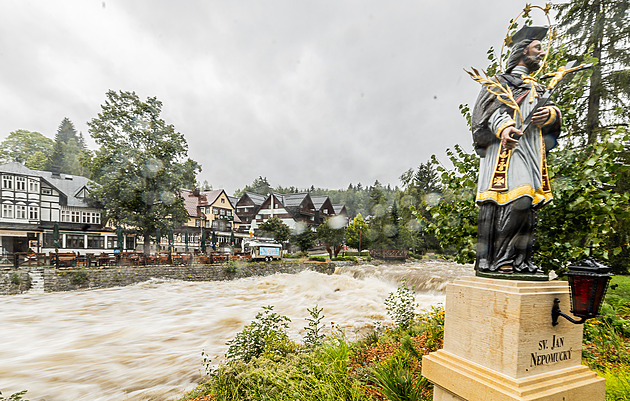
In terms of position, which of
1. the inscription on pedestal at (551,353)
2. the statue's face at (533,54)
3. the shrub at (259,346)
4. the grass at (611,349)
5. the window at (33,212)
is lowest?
the window at (33,212)

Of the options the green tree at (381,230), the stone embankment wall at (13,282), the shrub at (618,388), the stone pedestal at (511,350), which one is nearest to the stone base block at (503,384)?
the stone pedestal at (511,350)

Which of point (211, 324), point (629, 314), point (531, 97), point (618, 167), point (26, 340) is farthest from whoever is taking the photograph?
point (211, 324)

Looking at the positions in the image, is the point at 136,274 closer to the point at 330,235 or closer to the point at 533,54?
the point at 330,235

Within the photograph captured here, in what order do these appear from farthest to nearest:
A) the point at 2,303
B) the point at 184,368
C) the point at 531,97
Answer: the point at 2,303 → the point at 184,368 → the point at 531,97

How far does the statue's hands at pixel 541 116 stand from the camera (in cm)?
338

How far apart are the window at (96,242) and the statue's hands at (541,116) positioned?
42957 mm

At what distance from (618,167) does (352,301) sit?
13082 mm

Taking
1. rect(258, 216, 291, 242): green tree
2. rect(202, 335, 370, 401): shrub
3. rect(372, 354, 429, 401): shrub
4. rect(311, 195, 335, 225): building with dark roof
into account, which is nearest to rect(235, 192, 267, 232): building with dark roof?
rect(311, 195, 335, 225): building with dark roof

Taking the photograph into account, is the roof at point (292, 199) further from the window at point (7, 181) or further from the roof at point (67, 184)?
the window at point (7, 181)

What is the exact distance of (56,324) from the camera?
12.1 m

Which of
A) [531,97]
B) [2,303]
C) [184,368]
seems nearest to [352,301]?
[184,368]

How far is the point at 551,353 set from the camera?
3012 mm

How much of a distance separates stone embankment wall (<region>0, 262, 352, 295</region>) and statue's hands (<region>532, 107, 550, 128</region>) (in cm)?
2354

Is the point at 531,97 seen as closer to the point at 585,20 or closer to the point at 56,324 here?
the point at 585,20
